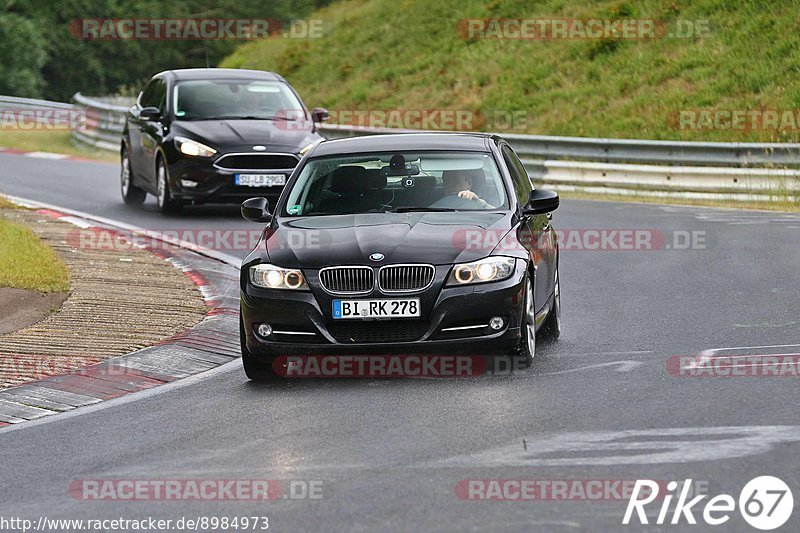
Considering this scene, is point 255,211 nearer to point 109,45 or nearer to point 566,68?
point 566,68

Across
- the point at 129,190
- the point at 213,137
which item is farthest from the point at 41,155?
the point at 213,137

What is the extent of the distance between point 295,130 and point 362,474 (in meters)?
12.9

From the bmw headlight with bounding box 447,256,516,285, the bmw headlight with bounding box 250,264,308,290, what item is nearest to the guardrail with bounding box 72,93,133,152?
the bmw headlight with bounding box 250,264,308,290

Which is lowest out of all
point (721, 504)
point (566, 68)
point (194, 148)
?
point (566, 68)

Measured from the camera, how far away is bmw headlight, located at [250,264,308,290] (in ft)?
30.2

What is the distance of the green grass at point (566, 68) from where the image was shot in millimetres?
30547

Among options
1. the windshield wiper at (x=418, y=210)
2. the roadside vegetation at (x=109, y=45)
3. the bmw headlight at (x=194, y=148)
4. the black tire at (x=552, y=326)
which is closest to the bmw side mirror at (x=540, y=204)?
the windshield wiper at (x=418, y=210)

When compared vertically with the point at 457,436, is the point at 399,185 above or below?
above

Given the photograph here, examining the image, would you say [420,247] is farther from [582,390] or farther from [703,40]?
[703,40]

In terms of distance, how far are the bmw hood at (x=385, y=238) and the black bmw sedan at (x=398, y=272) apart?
0.03ft

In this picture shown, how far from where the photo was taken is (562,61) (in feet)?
118

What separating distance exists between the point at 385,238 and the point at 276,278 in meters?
0.73

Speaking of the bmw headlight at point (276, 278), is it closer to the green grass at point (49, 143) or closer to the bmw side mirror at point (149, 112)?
the bmw side mirror at point (149, 112)

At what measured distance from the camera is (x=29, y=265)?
13641 millimetres
